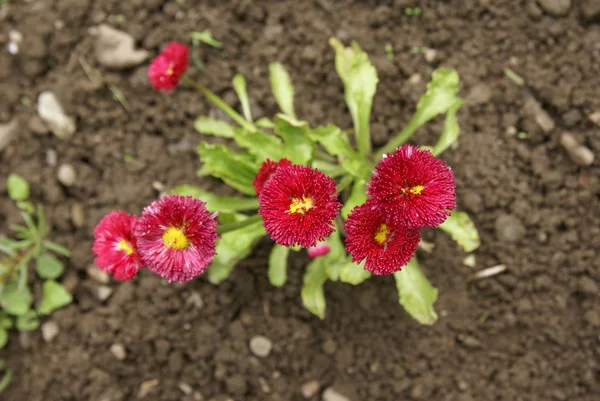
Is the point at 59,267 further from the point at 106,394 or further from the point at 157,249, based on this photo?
the point at 157,249

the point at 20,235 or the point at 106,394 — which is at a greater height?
the point at 20,235

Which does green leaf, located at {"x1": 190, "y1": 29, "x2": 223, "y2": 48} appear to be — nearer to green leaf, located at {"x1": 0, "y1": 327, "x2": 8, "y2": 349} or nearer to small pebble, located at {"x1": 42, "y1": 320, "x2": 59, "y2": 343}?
small pebble, located at {"x1": 42, "y1": 320, "x2": 59, "y2": 343}

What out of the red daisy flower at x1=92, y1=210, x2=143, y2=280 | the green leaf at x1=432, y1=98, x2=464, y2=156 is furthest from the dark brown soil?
the red daisy flower at x1=92, y1=210, x2=143, y2=280

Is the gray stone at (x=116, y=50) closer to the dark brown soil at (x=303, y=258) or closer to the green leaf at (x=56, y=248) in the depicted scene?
the dark brown soil at (x=303, y=258)

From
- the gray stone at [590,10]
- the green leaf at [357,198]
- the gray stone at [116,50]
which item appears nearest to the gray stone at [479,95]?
the gray stone at [590,10]

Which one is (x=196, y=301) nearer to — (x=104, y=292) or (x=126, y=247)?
(x=104, y=292)

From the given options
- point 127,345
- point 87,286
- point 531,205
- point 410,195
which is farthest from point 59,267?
point 531,205

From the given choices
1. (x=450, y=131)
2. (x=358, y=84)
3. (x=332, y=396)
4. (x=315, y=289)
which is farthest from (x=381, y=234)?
(x=332, y=396)
